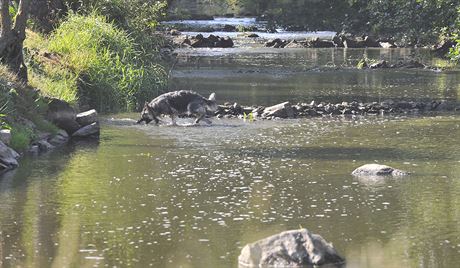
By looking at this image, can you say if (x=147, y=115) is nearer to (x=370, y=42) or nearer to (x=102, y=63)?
(x=102, y=63)

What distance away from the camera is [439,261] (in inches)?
360

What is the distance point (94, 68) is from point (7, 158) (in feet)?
28.2

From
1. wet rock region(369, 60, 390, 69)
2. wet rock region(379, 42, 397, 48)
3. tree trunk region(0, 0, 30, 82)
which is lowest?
wet rock region(379, 42, 397, 48)

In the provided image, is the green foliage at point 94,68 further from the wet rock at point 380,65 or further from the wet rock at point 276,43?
the wet rock at point 276,43

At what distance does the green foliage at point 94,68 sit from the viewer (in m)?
21.0

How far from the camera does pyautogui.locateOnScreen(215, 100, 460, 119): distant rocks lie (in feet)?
68.4

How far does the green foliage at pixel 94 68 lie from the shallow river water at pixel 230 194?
59.8 inches

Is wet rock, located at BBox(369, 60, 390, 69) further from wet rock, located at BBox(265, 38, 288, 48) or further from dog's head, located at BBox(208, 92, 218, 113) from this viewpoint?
dog's head, located at BBox(208, 92, 218, 113)

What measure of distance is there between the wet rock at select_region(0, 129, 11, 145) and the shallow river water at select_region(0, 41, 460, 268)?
0.39 metres

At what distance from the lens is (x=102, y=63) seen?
23078mm

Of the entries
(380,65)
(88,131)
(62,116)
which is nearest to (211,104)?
(88,131)

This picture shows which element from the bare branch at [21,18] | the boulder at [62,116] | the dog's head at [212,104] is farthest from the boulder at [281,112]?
the bare branch at [21,18]

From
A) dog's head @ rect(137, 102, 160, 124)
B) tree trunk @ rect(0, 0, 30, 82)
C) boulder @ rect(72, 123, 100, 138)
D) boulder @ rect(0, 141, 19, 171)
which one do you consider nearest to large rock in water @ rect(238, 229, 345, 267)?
boulder @ rect(0, 141, 19, 171)

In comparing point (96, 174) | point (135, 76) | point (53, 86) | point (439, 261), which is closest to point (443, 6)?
point (135, 76)
